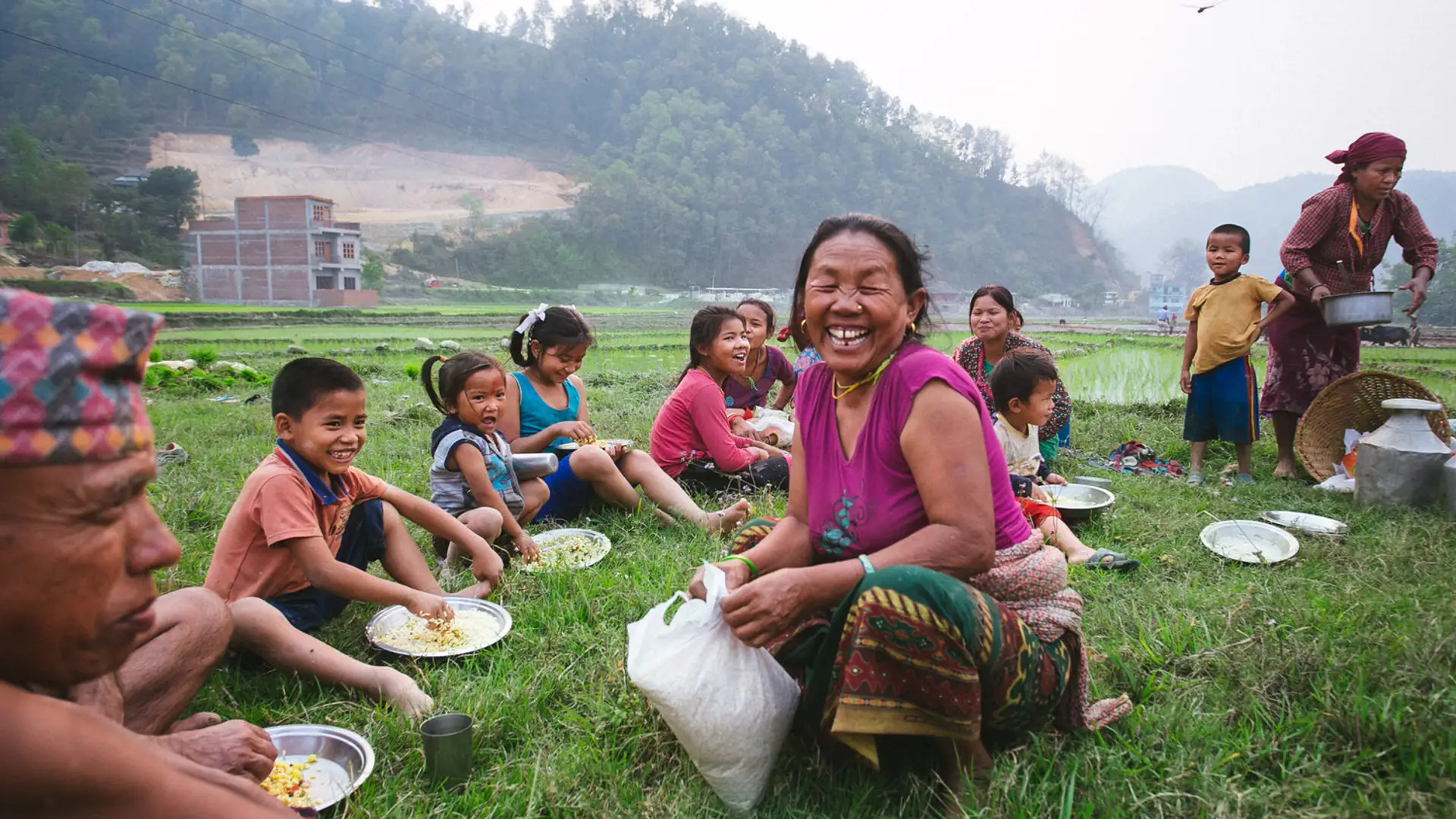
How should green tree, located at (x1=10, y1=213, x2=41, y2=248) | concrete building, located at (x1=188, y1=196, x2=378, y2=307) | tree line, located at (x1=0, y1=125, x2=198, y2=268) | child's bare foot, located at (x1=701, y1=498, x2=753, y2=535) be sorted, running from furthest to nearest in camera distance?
concrete building, located at (x1=188, y1=196, x2=378, y2=307)
tree line, located at (x1=0, y1=125, x2=198, y2=268)
green tree, located at (x1=10, y1=213, x2=41, y2=248)
child's bare foot, located at (x1=701, y1=498, x2=753, y2=535)

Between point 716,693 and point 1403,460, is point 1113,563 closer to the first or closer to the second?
point 1403,460

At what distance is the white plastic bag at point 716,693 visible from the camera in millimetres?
1768

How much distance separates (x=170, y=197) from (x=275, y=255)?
5329 millimetres

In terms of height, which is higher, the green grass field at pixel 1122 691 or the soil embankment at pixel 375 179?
the soil embankment at pixel 375 179

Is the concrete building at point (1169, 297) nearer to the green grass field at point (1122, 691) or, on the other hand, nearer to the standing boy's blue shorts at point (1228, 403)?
the standing boy's blue shorts at point (1228, 403)

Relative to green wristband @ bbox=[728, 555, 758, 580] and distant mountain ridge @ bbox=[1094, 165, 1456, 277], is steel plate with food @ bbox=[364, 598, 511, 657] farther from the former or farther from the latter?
distant mountain ridge @ bbox=[1094, 165, 1456, 277]

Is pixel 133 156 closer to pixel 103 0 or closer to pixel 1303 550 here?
pixel 103 0

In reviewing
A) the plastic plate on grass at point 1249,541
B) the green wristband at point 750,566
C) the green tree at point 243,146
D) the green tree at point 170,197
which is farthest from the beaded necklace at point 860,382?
the green tree at point 243,146

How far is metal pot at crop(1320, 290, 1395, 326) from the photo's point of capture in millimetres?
4879

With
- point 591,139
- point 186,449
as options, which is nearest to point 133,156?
point 591,139

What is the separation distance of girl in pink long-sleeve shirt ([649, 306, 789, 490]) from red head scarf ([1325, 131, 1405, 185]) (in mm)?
4078

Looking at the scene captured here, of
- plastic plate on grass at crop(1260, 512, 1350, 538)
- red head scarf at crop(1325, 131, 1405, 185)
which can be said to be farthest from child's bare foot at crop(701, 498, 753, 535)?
red head scarf at crop(1325, 131, 1405, 185)

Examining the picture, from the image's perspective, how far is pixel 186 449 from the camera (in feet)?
18.7

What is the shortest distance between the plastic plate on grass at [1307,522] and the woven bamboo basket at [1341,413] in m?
1.14
